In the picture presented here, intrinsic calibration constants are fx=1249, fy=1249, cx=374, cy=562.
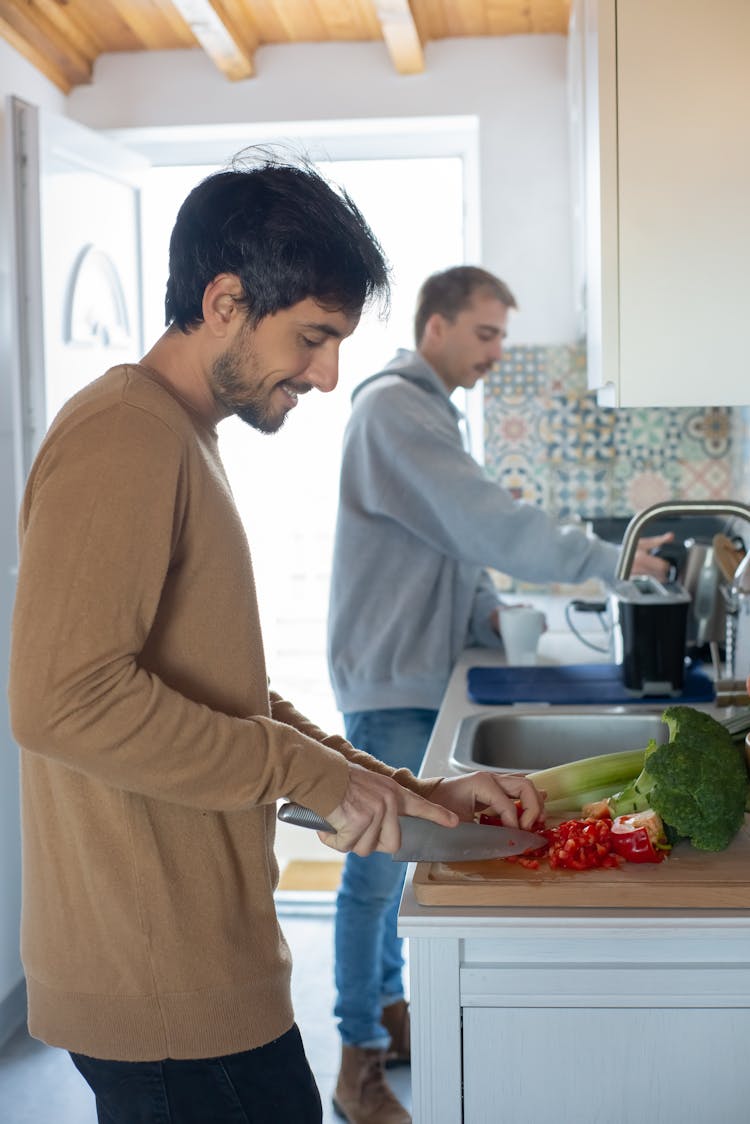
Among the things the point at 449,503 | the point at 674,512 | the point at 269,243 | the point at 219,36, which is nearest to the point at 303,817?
the point at 269,243

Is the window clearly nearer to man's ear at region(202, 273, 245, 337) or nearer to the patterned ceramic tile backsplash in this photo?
the patterned ceramic tile backsplash

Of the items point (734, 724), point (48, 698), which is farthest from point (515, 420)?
point (48, 698)

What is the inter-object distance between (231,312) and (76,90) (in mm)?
2918

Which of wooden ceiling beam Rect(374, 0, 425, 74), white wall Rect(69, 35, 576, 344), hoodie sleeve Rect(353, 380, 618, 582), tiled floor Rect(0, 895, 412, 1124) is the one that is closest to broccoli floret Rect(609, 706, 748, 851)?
hoodie sleeve Rect(353, 380, 618, 582)

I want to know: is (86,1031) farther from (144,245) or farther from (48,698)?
(144,245)

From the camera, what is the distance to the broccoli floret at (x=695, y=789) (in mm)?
1277

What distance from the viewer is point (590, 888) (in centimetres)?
120

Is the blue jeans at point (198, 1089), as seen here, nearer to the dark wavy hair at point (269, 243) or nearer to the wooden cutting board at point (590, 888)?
the wooden cutting board at point (590, 888)

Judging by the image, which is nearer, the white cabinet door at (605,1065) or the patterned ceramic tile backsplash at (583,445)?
the white cabinet door at (605,1065)

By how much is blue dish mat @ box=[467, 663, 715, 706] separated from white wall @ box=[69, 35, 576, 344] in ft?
5.21

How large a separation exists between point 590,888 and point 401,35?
2707 mm

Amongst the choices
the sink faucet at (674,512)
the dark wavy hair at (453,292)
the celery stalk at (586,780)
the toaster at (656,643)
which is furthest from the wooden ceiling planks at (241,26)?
the celery stalk at (586,780)

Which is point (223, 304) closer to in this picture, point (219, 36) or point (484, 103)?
point (219, 36)

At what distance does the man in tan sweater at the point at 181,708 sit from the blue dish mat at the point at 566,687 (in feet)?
3.20
